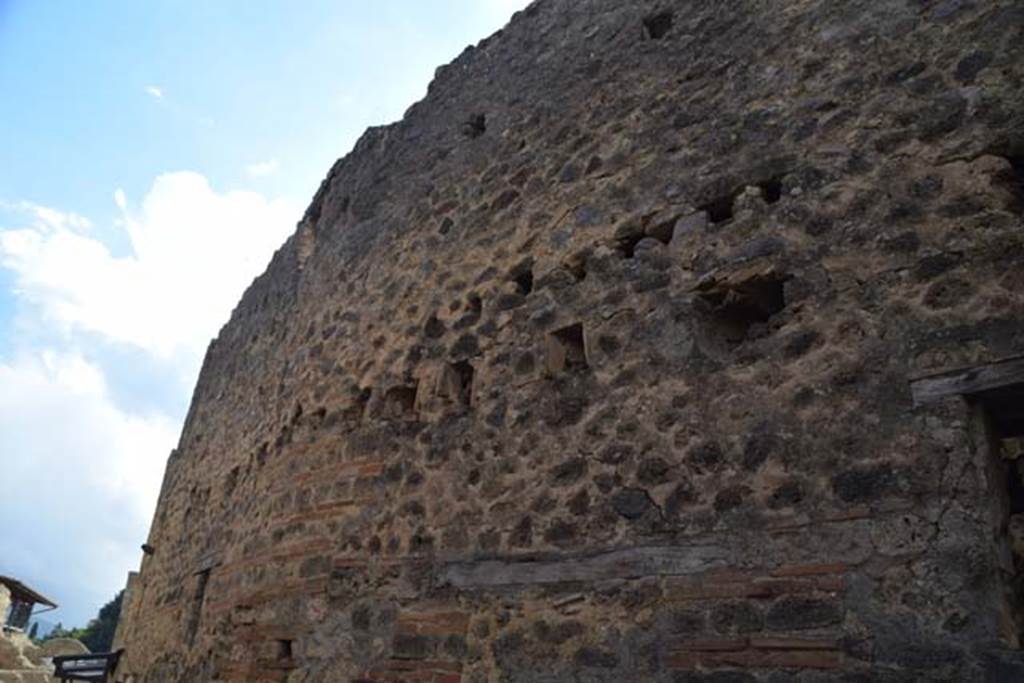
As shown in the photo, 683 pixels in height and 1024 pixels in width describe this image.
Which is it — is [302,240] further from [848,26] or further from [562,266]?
[848,26]

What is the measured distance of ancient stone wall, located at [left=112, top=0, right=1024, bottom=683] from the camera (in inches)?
111

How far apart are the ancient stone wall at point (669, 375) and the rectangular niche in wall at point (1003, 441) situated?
0.12 feet

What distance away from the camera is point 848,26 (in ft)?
12.7

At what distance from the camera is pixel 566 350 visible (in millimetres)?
4285

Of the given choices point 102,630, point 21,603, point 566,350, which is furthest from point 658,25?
point 102,630

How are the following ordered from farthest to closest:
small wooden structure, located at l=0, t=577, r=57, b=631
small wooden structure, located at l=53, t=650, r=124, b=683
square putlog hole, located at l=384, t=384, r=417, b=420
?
small wooden structure, located at l=0, t=577, r=57, b=631, small wooden structure, located at l=53, t=650, r=124, b=683, square putlog hole, located at l=384, t=384, r=417, b=420

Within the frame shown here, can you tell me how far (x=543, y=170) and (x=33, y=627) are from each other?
46.9 metres

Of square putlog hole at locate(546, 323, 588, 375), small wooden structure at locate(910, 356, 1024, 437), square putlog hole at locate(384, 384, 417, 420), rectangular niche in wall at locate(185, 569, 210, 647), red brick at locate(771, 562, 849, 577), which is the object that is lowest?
red brick at locate(771, 562, 849, 577)

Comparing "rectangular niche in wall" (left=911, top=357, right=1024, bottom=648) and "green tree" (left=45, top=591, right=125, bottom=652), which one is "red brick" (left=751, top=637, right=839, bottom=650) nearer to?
"rectangular niche in wall" (left=911, top=357, right=1024, bottom=648)

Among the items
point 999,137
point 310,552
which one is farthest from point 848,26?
point 310,552

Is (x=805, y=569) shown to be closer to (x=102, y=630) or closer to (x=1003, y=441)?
(x=1003, y=441)

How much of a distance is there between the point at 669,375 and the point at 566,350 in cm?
79

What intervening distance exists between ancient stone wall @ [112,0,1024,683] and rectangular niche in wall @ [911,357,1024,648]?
0.12 ft

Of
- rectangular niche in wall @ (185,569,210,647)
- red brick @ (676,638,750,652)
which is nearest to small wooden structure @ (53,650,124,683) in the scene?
rectangular niche in wall @ (185,569,210,647)
